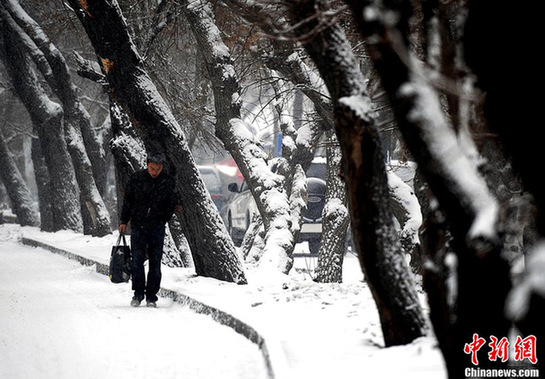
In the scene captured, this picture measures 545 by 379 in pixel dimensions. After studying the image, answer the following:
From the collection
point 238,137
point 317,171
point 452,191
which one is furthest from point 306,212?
point 452,191

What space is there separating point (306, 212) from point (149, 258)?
10666mm

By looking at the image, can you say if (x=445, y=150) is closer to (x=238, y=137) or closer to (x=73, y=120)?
(x=238, y=137)

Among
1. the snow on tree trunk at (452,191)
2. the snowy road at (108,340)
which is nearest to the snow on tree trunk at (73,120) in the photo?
the snowy road at (108,340)

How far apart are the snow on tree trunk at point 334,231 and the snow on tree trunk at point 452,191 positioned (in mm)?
9860

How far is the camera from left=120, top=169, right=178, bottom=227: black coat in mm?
10828

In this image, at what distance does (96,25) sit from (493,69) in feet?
31.0

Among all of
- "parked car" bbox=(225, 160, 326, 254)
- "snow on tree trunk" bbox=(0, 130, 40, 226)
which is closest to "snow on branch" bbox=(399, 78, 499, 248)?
"parked car" bbox=(225, 160, 326, 254)

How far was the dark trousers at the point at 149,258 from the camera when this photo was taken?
426 inches

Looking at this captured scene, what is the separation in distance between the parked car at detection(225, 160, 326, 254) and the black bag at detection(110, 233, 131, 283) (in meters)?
8.15

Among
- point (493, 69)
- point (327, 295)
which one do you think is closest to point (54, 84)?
point (327, 295)

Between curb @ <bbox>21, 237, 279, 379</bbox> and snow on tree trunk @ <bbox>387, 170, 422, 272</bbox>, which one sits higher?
snow on tree trunk @ <bbox>387, 170, 422, 272</bbox>

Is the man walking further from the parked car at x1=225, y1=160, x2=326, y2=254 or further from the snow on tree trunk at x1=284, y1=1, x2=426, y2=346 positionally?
the parked car at x1=225, y1=160, x2=326, y2=254

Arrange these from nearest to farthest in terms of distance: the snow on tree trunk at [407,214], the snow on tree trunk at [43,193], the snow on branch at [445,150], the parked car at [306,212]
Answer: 1. the snow on branch at [445,150]
2. the snow on tree trunk at [407,214]
3. the parked car at [306,212]
4. the snow on tree trunk at [43,193]

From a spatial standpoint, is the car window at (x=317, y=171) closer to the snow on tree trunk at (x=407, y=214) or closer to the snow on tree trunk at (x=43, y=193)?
the snow on tree trunk at (x=407, y=214)
